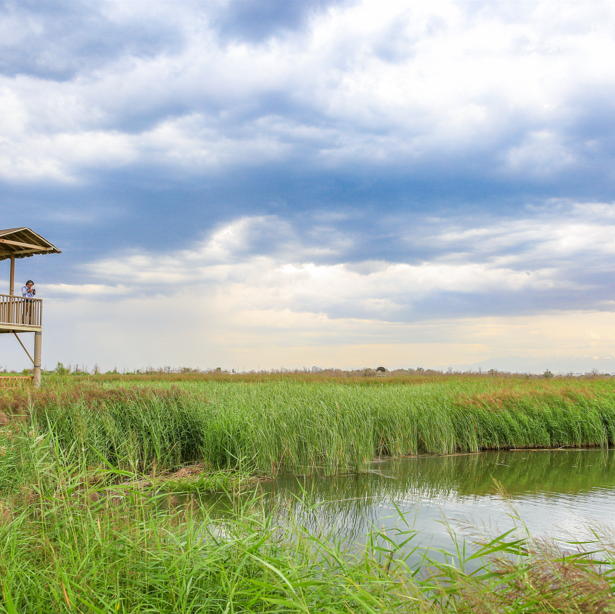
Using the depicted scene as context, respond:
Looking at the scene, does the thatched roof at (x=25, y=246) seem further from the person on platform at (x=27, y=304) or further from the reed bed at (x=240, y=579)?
the reed bed at (x=240, y=579)

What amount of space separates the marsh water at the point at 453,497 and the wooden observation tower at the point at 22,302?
17393 millimetres

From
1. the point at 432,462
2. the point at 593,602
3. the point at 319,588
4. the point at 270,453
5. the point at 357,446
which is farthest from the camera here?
the point at 432,462

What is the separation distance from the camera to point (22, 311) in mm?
21094

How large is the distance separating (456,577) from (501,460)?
886 cm

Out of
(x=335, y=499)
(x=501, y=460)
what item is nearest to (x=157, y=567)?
(x=335, y=499)

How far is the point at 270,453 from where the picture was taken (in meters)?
8.32

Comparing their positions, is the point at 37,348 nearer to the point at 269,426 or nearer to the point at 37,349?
the point at 37,349

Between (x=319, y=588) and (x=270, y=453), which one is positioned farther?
(x=270, y=453)

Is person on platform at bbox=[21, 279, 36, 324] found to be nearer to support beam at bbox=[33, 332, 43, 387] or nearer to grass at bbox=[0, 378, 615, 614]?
support beam at bbox=[33, 332, 43, 387]

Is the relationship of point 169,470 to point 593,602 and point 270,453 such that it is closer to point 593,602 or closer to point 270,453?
point 270,453

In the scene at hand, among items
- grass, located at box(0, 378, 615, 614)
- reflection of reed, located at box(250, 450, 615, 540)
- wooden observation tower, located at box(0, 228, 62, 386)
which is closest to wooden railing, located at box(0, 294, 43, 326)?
wooden observation tower, located at box(0, 228, 62, 386)

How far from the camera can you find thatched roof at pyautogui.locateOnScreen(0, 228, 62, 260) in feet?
70.2

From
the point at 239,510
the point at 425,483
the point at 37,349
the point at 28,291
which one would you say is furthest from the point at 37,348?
the point at 425,483

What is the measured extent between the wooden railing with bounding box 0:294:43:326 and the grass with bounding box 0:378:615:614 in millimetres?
Result: 11814
